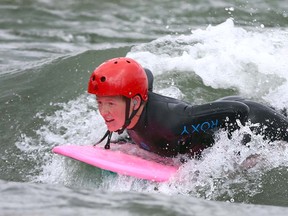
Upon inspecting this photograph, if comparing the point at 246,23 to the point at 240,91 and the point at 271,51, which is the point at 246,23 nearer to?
the point at 271,51

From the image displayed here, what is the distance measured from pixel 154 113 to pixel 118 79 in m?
0.42

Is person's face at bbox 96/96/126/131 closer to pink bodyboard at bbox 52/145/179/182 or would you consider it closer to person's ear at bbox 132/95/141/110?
person's ear at bbox 132/95/141/110

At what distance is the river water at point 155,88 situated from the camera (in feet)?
13.0

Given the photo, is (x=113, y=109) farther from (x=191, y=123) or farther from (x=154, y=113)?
(x=191, y=123)

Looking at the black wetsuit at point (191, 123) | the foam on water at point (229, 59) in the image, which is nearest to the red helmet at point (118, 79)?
the black wetsuit at point (191, 123)

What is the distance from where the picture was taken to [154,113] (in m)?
5.25

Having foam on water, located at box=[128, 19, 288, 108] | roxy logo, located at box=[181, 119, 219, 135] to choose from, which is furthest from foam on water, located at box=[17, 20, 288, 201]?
roxy logo, located at box=[181, 119, 219, 135]

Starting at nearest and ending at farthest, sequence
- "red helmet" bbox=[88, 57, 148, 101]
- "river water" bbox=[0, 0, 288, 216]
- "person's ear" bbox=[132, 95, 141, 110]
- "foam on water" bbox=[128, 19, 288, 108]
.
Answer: "river water" bbox=[0, 0, 288, 216], "red helmet" bbox=[88, 57, 148, 101], "person's ear" bbox=[132, 95, 141, 110], "foam on water" bbox=[128, 19, 288, 108]

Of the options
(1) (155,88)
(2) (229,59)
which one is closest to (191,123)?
(1) (155,88)

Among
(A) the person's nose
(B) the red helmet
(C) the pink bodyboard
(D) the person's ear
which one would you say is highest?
(B) the red helmet

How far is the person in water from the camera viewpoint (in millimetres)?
5039

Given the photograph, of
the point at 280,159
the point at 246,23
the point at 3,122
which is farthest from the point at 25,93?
the point at 246,23

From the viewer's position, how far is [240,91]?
7.72 meters

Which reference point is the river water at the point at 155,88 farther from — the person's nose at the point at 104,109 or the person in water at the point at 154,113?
the person's nose at the point at 104,109
